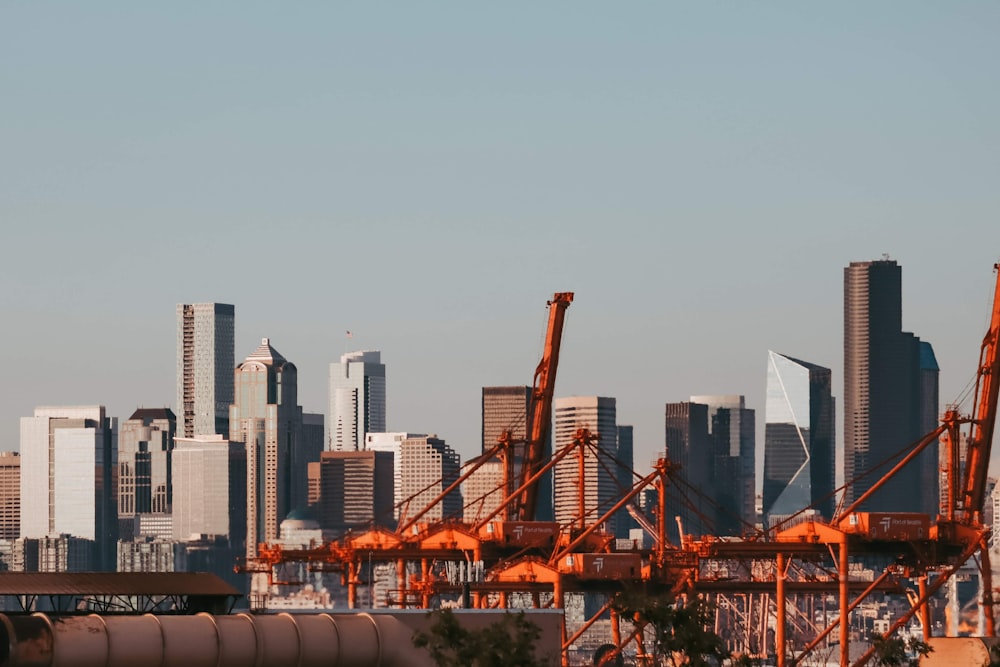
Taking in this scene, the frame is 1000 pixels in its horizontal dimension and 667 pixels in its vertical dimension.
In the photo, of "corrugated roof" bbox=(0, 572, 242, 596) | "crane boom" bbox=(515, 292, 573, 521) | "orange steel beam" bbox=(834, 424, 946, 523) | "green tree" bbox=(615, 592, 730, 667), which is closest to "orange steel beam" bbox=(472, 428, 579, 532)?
"crane boom" bbox=(515, 292, 573, 521)

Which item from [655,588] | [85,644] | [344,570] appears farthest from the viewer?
[344,570]

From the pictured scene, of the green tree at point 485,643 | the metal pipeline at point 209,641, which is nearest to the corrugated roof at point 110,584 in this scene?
the metal pipeline at point 209,641

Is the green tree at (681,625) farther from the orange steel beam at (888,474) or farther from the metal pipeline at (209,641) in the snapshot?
the orange steel beam at (888,474)

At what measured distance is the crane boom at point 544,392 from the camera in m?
173

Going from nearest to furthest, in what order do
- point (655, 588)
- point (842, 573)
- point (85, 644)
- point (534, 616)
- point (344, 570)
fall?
point (85, 644), point (534, 616), point (842, 573), point (655, 588), point (344, 570)

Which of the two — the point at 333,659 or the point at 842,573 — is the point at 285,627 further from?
the point at 842,573

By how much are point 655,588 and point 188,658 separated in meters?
88.1

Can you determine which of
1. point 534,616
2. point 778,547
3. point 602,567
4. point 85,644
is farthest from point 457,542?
point 85,644

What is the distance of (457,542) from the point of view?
512ft

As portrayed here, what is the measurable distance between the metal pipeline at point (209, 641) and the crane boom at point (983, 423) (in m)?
88.4

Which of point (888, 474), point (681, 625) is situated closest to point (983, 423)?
point (888, 474)

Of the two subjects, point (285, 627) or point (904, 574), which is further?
point (904, 574)

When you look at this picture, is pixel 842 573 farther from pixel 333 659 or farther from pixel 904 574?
pixel 333 659

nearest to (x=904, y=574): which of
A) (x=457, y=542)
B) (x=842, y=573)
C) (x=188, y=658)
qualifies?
(x=842, y=573)
